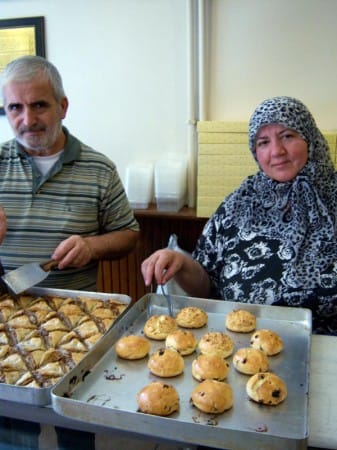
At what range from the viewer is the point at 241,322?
3.90 feet

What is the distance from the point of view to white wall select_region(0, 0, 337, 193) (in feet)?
7.21

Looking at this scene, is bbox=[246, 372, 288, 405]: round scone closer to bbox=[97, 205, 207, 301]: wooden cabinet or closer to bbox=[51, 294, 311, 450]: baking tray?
bbox=[51, 294, 311, 450]: baking tray

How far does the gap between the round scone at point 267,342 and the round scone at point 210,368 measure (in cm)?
11

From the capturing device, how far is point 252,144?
5.09 ft

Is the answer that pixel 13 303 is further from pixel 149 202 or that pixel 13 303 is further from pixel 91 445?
pixel 149 202

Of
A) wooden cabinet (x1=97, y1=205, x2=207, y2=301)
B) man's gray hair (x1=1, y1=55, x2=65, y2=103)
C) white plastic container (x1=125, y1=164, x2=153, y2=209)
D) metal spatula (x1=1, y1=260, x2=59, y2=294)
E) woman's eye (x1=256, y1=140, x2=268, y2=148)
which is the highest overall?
man's gray hair (x1=1, y1=55, x2=65, y2=103)

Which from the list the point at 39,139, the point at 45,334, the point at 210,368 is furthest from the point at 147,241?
the point at 210,368

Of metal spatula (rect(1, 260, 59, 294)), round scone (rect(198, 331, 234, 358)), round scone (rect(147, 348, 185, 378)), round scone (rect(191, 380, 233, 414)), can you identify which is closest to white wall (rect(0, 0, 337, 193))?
metal spatula (rect(1, 260, 59, 294))

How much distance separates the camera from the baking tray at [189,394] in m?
0.77

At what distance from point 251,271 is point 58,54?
1778 mm

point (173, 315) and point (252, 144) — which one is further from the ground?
point (252, 144)

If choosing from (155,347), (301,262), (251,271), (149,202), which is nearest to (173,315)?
(155,347)

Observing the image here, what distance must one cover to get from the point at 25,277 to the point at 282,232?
848mm

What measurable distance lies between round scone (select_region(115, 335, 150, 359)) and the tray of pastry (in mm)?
67
